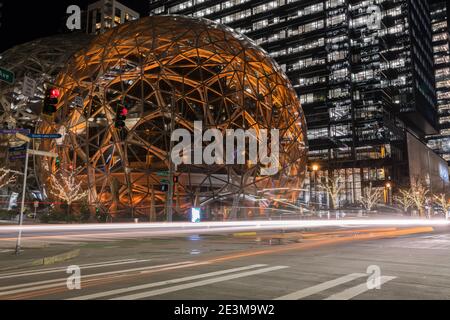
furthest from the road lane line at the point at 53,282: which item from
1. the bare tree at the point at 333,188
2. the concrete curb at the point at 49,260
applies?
the bare tree at the point at 333,188

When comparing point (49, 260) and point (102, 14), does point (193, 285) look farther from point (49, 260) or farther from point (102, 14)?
point (102, 14)

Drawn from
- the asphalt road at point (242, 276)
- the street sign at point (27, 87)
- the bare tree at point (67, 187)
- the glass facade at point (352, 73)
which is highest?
the glass facade at point (352, 73)

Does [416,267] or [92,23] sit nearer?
[416,267]

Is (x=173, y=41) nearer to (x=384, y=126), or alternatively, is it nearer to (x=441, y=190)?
(x=384, y=126)

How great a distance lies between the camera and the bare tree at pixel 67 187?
3369 centimetres

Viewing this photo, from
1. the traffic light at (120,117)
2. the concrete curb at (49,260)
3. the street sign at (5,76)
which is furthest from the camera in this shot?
the traffic light at (120,117)

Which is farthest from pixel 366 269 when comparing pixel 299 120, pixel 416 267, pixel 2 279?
pixel 299 120

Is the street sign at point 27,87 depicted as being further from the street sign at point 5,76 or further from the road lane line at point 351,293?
the road lane line at point 351,293

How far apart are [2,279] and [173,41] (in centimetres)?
2929

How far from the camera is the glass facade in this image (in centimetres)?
9600

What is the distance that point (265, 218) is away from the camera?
38.2 meters

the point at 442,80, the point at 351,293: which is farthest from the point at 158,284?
the point at 442,80

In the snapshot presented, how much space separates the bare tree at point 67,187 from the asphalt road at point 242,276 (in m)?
20.1

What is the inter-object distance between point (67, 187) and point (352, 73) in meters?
85.8
